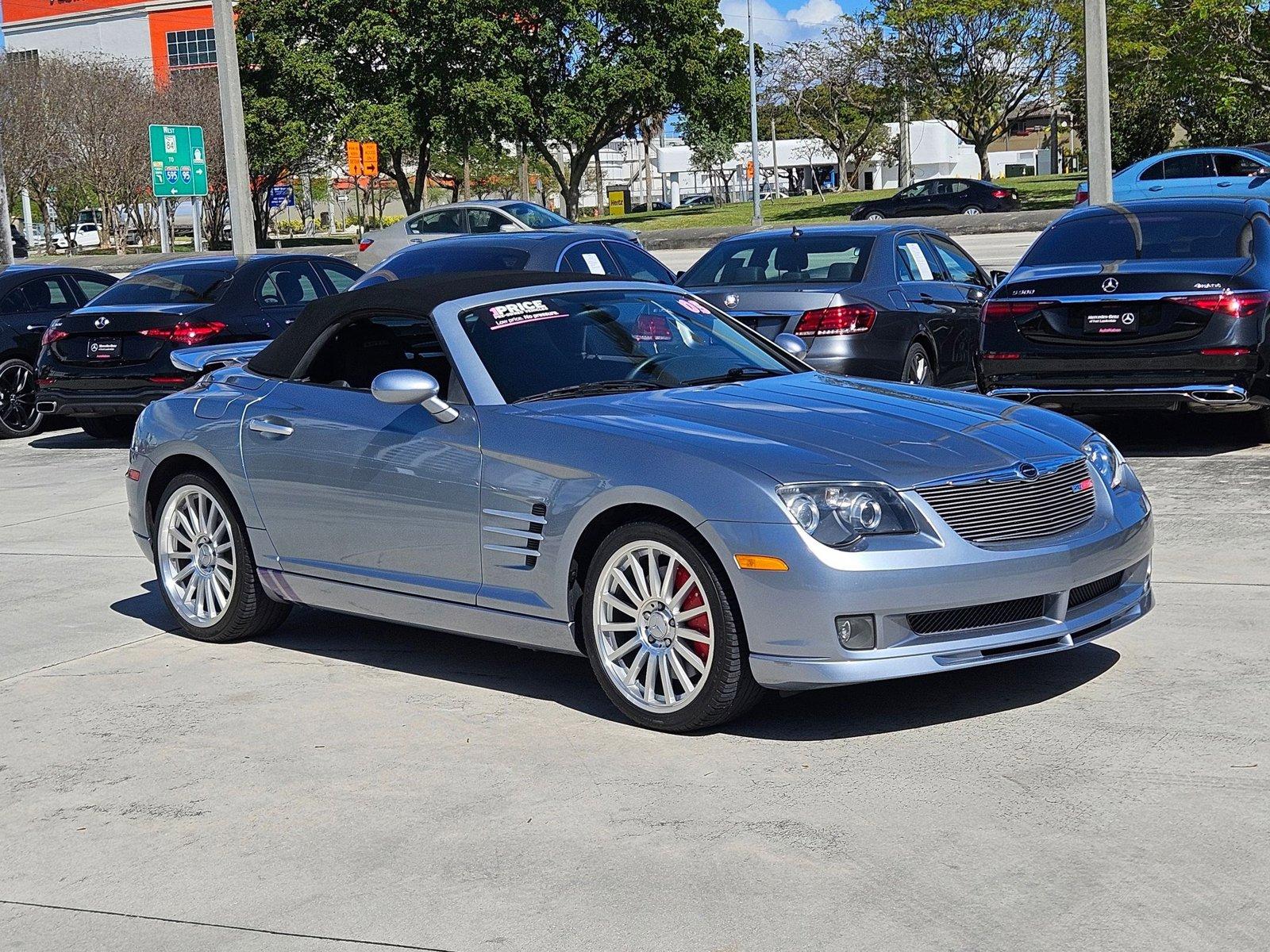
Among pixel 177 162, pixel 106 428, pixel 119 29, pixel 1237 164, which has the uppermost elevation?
pixel 119 29

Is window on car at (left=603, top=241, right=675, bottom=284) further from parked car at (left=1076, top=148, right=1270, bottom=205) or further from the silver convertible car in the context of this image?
parked car at (left=1076, top=148, right=1270, bottom=205)

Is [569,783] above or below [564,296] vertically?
below

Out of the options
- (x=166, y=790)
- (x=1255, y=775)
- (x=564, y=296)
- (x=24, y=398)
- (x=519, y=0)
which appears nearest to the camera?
(x=1255, y=775)

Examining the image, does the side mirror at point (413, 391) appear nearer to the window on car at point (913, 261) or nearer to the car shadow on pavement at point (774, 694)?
the car shadow on pavement at point (774, 694)

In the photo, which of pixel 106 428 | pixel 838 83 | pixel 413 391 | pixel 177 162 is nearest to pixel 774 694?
pixel 413 391

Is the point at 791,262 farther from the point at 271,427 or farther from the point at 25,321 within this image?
the point at 25,321

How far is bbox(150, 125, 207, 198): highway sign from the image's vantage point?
120 ft

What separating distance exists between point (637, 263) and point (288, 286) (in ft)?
10.6

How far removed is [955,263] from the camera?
13.4 m

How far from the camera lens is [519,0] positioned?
53625 mm

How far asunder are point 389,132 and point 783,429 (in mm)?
50523

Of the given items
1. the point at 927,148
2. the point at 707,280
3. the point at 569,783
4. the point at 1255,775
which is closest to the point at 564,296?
the point at 569,783

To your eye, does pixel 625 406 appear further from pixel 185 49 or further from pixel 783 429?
pixel 185 49

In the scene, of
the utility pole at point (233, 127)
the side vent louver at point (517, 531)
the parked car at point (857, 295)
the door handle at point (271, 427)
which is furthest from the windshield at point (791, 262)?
Result: the utility pole at point (233, 127)
